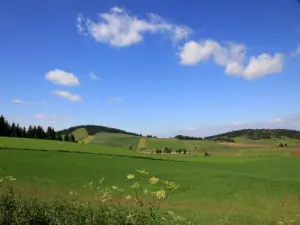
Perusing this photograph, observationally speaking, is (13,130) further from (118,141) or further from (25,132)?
(118,141)

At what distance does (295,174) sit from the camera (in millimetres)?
51281

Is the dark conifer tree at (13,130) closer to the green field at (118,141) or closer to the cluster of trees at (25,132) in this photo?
the cluster of trees at (25,132)

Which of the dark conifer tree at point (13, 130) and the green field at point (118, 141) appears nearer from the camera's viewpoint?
the green field at point (118, 141)

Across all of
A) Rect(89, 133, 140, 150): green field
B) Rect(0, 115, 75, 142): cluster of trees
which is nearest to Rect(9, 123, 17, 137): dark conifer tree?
Rect(0, 115, 75, 142): cluster of trees

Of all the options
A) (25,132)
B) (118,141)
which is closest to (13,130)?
(25,132)

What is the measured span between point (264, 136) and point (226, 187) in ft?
540

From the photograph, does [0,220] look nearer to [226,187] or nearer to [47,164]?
[226,187]

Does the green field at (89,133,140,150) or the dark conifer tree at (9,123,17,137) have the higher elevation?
the dark conifer tree at (9,123,17,137)

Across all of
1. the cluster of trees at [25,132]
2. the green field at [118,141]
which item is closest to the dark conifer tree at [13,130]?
the cluster of trees at [25,132]

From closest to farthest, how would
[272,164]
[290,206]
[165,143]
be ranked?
[290,206] < [272,164] < [165,143]

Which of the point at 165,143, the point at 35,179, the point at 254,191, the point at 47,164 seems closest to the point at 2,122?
the point at 165,143

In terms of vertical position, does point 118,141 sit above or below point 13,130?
below

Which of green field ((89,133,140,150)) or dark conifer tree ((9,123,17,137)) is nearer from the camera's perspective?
green field ((89,133,140,150))

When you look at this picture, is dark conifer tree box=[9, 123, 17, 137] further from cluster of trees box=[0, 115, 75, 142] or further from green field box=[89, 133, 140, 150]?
green field box=[89, 133, 140, 150]
